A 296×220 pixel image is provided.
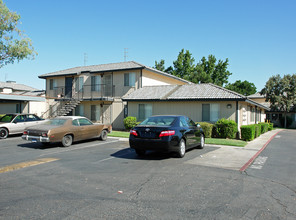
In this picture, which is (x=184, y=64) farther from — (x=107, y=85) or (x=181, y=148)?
(x=181, y=148)

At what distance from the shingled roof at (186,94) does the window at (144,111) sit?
2.86ft

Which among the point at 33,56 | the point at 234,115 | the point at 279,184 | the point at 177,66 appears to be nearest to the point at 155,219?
the point at 279,184

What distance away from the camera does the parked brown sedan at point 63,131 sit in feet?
36.0

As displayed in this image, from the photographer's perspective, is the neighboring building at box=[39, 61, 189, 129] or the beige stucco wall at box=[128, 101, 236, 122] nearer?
the beige stucco wall at box=[128, 101, 236, 122]

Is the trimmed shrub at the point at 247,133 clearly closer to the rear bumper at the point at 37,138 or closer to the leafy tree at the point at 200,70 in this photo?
the rear bumper at the point at 37,138

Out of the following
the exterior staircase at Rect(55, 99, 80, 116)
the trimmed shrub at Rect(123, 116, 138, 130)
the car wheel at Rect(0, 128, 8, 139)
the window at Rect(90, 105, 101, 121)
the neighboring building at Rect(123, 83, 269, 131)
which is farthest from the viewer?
the window at Rect(90, 105, 101, 121)

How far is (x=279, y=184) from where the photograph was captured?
19.6 ft

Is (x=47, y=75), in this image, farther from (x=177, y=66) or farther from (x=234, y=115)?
(x=177, y=66)

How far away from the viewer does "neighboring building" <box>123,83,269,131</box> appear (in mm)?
Answer: 17625

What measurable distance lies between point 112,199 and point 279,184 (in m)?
4.05

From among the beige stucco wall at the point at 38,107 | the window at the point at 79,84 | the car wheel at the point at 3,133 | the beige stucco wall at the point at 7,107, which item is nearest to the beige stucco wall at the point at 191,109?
the window at the point at 79,84

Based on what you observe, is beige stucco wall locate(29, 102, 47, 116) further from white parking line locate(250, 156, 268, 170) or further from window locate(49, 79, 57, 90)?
white parking line locate(250, 156, 268, 170)

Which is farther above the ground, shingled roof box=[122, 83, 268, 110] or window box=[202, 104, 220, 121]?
shingled roof box=[122, 83, 268, 110]

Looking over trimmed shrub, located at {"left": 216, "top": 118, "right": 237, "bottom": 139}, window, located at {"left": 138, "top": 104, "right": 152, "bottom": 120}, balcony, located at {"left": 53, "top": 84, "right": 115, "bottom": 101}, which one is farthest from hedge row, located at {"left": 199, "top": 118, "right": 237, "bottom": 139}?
balcony, located at {"left": 53, "top": 84, "right": 115, "bottom": 101}
